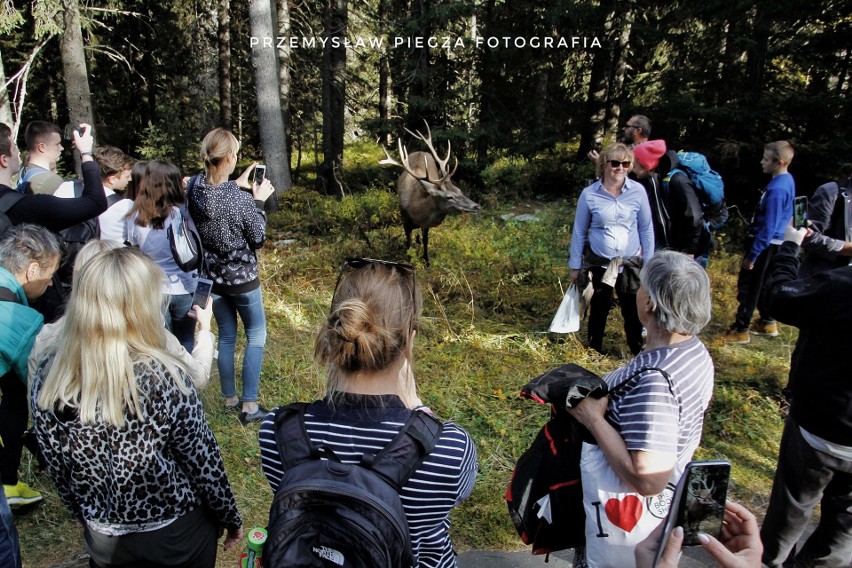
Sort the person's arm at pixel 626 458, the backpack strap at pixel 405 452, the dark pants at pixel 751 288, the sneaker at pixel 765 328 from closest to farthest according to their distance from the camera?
1. the backpack strap at pixel 405 452
2. the person's arm at pixel 626 458
3. the dark pants at pixel 751 288
4. the sneaker at pixel 765 328

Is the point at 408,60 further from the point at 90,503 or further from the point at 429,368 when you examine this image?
the point at 90,503

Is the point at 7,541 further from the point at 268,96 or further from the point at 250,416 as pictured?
the point at 268,96

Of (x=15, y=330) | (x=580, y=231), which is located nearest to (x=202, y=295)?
(x=15, y=330)

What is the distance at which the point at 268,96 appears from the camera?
10859mm

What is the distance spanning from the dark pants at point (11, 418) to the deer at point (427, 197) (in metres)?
5.48

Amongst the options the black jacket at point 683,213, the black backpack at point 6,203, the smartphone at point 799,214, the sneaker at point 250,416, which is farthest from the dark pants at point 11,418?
the black jacket at point 683,213

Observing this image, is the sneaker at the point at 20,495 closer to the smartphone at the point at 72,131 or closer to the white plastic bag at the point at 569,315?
the smartphone at the point at 72,131

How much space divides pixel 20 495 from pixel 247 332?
164cm

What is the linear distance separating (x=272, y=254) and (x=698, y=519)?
25.5 ft

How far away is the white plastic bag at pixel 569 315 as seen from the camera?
4969mm

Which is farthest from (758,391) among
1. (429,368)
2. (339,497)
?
(339,497)

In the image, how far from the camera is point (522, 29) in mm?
13672

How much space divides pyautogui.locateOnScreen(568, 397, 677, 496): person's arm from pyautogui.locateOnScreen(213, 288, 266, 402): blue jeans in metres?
2.65

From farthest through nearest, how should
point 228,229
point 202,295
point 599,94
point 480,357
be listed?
point 599,94, point 480,357, point 228,229, point 202,295
